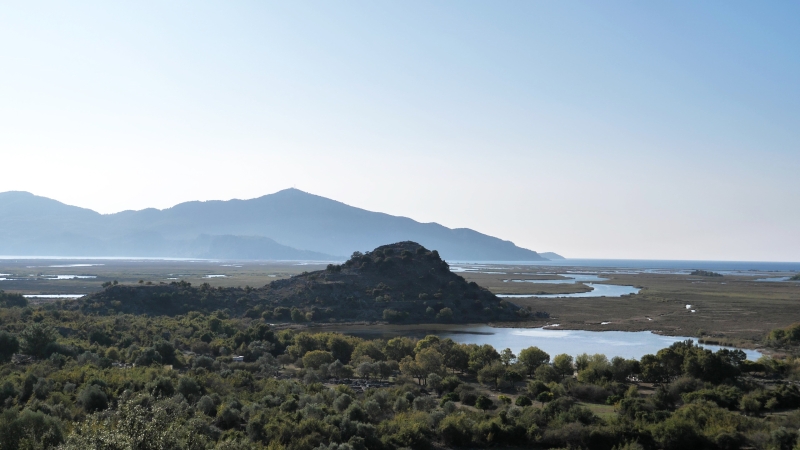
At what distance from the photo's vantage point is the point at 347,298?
94.1 metres

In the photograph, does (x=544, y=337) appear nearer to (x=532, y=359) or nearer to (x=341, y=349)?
(x=532, y=359)

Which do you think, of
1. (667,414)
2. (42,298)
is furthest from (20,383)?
(42,298)

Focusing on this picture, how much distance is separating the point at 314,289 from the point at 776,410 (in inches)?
2907

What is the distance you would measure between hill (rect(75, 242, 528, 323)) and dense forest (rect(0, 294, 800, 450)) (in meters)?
32.9

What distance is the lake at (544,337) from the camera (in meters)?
59.9

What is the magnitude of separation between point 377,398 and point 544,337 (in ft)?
136

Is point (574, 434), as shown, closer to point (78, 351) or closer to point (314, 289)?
point (78, 351)

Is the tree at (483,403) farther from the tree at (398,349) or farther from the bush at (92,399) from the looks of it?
the bush at (92,399)

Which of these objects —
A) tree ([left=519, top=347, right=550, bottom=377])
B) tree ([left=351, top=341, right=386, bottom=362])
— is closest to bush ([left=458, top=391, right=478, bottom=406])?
tree ([left=519, top=347, right=550, bottom=377])

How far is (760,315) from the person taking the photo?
283 ft

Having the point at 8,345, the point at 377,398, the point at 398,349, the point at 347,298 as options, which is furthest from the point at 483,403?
the point at 347,298

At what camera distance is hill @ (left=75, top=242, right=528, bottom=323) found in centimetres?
8719

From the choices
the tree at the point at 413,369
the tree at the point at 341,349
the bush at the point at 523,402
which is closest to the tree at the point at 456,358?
the tree at the point at 413,369

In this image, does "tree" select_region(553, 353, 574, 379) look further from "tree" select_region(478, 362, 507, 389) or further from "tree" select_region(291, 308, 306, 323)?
"tree" select_region(291, 308, 306, 323)
